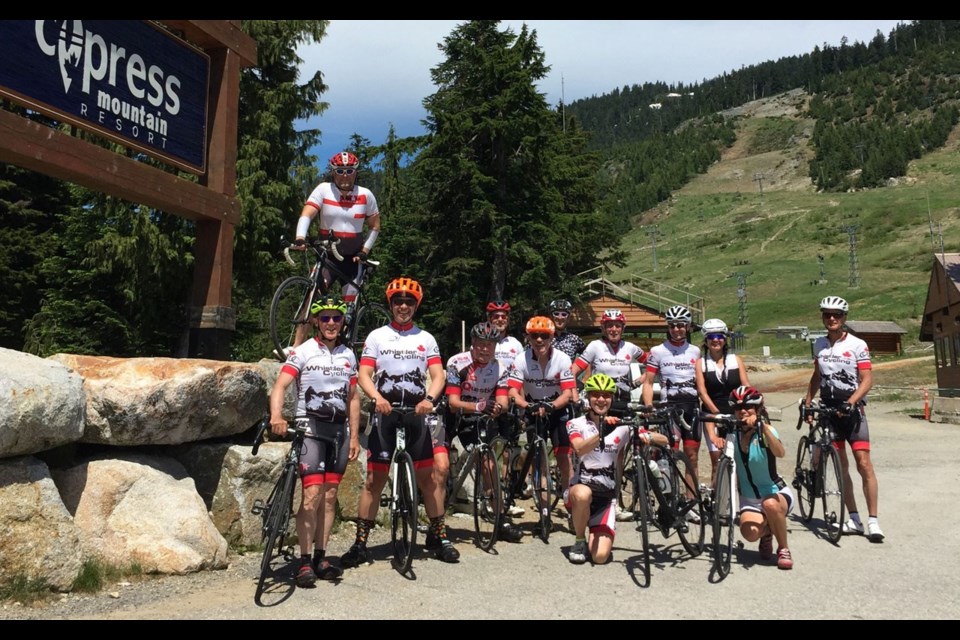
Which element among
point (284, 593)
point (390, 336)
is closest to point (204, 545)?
point (284, 593)

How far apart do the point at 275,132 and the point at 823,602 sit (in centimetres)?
2184

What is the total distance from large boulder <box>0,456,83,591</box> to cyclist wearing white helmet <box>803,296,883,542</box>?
705 centimetres

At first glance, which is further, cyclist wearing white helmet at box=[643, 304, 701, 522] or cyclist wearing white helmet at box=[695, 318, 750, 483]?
cyclist wearing white helmet at box=[643, 304, 701, 522]

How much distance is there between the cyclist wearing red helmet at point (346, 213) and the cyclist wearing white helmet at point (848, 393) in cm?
503

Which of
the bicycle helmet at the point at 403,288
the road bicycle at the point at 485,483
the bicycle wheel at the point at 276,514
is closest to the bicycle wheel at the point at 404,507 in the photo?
the bicycle wheel at the point at 276,514

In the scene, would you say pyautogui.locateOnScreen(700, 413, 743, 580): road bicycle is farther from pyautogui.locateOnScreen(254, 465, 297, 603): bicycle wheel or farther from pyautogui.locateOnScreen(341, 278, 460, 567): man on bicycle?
pyautogui.locateOnScreen(254, 465, 297, 603): bicycle wheel

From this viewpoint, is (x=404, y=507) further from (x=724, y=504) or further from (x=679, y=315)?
(x=679, y=315)

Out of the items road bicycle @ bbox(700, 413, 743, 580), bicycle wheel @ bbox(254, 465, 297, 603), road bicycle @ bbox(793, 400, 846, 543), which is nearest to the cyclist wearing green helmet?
road bicycle @ bbox(700, 413, 743, 580)

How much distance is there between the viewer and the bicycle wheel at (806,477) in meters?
8.59

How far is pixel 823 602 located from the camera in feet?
18.5

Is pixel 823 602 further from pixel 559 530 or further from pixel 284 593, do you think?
pixel 284 593

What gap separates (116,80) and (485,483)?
5.93 meters

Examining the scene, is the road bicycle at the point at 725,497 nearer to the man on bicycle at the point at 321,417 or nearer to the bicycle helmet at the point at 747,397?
the bicycle helmet at the point at 747,397

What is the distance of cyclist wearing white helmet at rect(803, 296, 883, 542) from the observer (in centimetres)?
793
